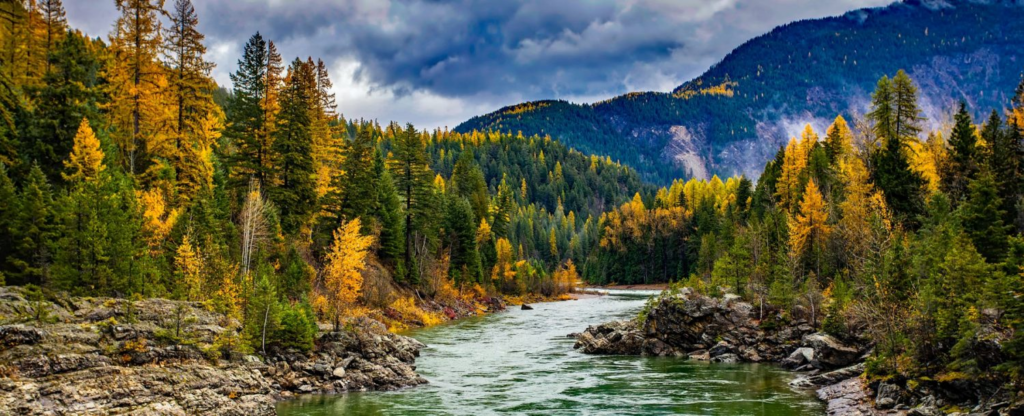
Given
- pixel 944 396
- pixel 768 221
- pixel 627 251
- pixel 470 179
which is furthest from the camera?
pixel 627 251

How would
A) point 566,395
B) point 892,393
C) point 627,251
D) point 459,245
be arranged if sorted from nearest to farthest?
point 892,393, point 566,395, point 459,245, point 627,251

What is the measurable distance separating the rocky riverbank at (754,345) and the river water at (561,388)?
158 centimetres

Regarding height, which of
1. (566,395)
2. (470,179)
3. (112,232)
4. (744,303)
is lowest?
(566,395)

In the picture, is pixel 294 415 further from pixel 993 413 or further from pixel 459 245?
pixel 459 245

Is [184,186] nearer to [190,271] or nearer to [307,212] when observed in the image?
[190,271]

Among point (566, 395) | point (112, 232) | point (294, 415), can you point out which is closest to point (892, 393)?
point (566, 395)

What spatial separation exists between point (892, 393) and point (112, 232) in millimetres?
34943

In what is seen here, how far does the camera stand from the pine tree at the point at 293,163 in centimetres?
5044

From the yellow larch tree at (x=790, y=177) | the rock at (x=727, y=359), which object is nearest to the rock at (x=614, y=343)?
the rock at (x=727, y=359)

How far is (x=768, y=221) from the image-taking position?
6047 centimetres

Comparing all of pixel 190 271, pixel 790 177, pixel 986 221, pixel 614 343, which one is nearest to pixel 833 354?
pixel 986 221

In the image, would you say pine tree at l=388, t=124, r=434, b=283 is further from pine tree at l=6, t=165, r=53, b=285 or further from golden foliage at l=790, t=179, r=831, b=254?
pine tree at l=6, t=165, r=53, b=285

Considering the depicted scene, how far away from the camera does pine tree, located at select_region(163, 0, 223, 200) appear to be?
40062mm

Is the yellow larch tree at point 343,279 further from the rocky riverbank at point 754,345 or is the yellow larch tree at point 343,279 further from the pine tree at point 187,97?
the rocky riverbank at point 754,345
